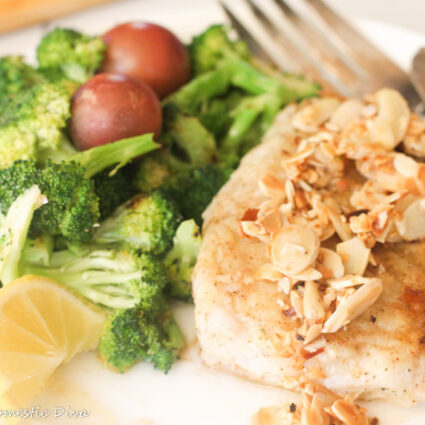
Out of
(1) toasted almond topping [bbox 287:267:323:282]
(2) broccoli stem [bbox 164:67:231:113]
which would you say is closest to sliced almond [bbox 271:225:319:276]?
(1) toasted almond topping [bbox 287:267:323:282]

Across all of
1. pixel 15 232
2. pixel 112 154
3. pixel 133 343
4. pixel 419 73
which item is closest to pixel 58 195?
pixel 15 232

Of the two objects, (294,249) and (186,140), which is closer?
(294,249)

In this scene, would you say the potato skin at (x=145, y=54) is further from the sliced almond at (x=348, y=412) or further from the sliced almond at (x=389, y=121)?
the sliced almond at (x=348, y=412)

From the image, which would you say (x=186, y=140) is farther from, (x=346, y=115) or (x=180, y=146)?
(x=346, y=115)

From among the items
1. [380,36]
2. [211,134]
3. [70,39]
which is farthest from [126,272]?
[380,36]

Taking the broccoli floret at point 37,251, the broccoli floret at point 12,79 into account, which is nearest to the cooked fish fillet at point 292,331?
the broccoli floret at point 37,251

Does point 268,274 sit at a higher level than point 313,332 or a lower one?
higher

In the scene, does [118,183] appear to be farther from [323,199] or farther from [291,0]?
[291,0]

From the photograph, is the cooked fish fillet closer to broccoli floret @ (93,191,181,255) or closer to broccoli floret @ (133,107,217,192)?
broccoli floret @ (93,191,181,255)
